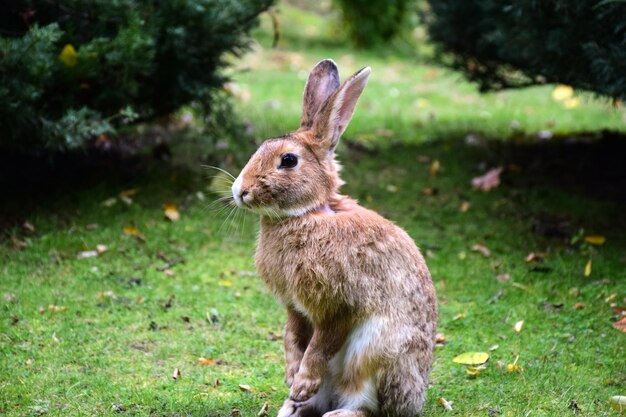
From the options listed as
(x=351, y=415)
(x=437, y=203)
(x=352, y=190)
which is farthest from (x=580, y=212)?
(x=351, y=415)

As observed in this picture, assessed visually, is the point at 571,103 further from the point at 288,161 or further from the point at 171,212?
the point at 288,161

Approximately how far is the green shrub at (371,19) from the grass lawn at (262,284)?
413 centimetres

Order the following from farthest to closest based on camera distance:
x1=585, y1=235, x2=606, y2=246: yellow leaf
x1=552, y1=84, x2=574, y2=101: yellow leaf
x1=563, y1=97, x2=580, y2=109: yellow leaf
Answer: x1=552, y1=84, x2=574, y2=101: yellow leaf, x1=563, y1=97, x2=580, y2=109: yellow leaf, x1=585, y1=235, x2=606, y2=246: yellow leaf

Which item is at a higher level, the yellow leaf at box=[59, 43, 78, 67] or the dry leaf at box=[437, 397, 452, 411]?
the yellow leaf at box=[59, 43, 78, 67]

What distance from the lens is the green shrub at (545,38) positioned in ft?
19.6

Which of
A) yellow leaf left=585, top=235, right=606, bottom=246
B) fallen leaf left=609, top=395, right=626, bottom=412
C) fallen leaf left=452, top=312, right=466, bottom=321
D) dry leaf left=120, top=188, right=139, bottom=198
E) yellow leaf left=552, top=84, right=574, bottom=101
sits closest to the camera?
fallen leaf left=609, top=395, right=626, bottom=412

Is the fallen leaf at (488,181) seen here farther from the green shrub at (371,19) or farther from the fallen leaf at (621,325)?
the green shrub at (371,19)

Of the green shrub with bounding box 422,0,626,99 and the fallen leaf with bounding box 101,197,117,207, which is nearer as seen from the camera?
the green shrub with bounding box 422,0,626,99

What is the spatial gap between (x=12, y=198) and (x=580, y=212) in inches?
180

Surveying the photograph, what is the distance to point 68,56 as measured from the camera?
242 inches

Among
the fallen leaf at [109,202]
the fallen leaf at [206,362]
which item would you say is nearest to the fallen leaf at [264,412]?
the fallen leaf at [206,362]

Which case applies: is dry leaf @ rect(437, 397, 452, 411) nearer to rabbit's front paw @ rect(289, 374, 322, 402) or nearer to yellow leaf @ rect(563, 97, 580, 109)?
rabbit's front paw @ rect(289, 374, 322, 402)

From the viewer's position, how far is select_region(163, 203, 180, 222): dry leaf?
687 cm

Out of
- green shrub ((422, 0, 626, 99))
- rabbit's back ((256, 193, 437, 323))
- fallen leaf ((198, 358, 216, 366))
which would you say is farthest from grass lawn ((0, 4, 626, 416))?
green shrub ((422, 0, 626, 99))
